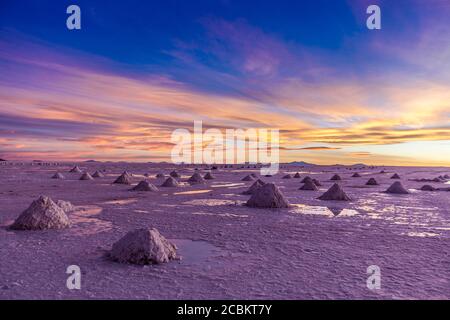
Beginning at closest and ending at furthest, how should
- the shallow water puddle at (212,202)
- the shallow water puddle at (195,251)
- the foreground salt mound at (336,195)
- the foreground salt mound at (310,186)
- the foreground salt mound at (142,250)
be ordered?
the foreground salt mound at (142,250) → the shallow water puddle at (195,251) → the shallow water puddle at (212,202) → the foreground salt mound at (336,195) → the foreground salt mound at (310,186)

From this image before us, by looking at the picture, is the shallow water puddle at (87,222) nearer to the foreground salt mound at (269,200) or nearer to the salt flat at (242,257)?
the salt flat at (242,257)

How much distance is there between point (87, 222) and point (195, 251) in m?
4.49

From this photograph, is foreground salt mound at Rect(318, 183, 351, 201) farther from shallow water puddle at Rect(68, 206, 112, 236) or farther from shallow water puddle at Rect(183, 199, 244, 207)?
shallow water puddle at Rect(68, 206, 112, 236)

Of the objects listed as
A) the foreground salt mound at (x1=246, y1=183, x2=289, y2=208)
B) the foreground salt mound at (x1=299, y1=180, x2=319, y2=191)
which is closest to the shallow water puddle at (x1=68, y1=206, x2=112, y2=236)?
Answer: the foreground salt mound at (x1=246, y1=183, x2=289, y2=208)

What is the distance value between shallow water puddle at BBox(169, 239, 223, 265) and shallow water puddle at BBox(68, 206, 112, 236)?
229cm

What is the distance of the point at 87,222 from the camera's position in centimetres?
1042

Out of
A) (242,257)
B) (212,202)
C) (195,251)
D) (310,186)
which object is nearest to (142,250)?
(195,251)

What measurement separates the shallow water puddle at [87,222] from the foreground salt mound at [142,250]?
2730 millimetres

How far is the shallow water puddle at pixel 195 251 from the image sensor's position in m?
6.60

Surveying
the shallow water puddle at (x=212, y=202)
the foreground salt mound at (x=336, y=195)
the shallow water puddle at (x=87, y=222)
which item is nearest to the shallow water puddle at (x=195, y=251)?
the shallow water puddle at (x=87, y=222)

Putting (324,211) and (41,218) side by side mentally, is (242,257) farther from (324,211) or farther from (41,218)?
(324,211)

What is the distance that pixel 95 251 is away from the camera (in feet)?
23.2
